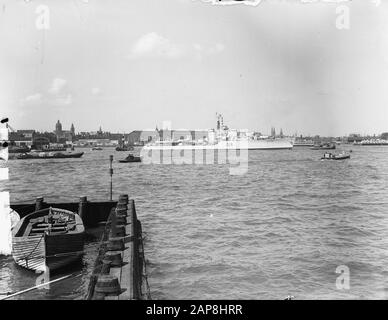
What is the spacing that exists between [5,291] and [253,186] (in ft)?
133

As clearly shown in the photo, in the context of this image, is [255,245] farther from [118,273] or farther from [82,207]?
[118,273]

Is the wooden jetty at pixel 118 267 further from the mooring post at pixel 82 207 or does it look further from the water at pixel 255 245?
the water at pixel 255 245

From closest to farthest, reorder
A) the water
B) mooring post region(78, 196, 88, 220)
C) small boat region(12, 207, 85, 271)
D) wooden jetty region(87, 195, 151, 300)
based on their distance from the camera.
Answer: wooden jetty region(87, 195, 151, 300)
small boat region(12, 207, 85, 271)
the water
mooring post region(78, 196, 88, 220)

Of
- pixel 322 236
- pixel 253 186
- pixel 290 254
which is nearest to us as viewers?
pixel 290 254

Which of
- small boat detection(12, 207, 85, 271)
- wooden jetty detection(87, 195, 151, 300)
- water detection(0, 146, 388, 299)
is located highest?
wooden jetty detection(87, 195, 151, 300)

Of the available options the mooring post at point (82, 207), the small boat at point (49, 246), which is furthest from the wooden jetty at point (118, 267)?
the small boat at point (49, 246)

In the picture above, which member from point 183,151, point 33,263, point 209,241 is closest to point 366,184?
point 209,241

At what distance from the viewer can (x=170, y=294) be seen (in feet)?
52.2

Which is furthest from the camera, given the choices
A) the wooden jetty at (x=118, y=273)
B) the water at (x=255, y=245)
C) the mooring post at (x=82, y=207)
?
the mooring post at (x=82, y=207)

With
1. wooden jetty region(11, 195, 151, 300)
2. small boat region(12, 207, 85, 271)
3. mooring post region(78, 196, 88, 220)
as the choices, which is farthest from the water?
mooring post region(78, 196, 88, 220)

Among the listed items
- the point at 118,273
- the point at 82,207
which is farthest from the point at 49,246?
the point at 82,207

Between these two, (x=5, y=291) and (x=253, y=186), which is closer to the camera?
(x=5, y=291)

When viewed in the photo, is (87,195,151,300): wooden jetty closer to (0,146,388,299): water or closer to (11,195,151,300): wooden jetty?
(11,195,151,300): wooden jetty

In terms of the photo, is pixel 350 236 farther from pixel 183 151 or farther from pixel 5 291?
pixel 183 151
